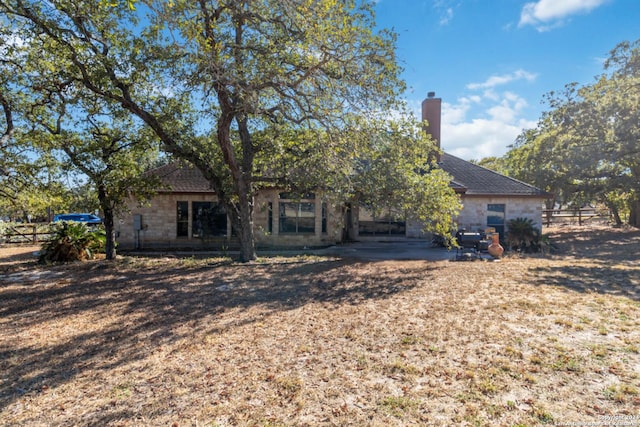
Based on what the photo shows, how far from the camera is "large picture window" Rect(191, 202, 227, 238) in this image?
619 inches

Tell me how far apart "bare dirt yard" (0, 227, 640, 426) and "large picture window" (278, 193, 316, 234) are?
7125 millimetres

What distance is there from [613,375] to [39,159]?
13779mm

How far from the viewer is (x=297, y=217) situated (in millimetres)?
15609

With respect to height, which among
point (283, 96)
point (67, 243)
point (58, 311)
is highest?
point (283, 96)

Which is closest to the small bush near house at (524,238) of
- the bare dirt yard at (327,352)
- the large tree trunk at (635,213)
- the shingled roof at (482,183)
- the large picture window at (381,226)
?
the shingled roof at (482,183)

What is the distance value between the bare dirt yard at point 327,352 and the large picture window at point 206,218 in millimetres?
7191

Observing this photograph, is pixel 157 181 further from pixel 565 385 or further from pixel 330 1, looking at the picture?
pixel 565 385

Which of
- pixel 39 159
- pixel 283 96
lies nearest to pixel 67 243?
pixel 39 159

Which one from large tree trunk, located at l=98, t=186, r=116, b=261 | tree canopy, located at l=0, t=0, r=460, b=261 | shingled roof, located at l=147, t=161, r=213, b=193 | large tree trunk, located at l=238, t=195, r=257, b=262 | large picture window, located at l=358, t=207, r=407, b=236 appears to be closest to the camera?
tree canopy, located at l=0, t=0, r=460, b=261

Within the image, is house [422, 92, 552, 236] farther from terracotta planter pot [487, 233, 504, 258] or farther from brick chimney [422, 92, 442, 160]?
terracotta planter pot [487, 233, 504, 258]

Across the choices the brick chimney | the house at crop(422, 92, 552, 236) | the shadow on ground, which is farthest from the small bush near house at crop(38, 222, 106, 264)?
the brick chimney

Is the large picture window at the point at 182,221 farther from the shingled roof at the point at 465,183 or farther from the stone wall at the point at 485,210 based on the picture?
the stone wall at the point at 485,210

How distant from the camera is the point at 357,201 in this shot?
35.2 feet

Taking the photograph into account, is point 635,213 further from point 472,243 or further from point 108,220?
point 108,220
